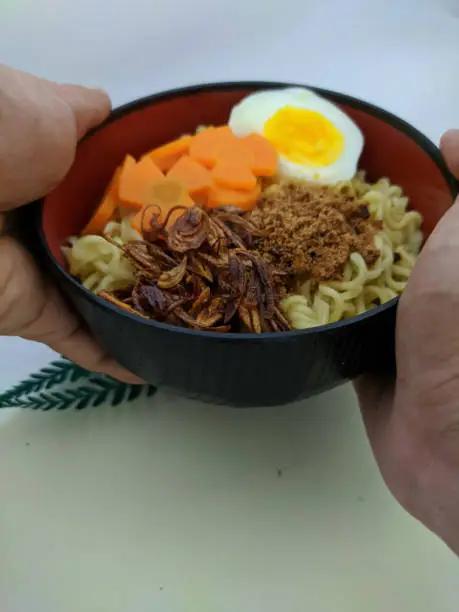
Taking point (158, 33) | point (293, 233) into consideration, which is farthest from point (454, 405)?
point (158, 33)

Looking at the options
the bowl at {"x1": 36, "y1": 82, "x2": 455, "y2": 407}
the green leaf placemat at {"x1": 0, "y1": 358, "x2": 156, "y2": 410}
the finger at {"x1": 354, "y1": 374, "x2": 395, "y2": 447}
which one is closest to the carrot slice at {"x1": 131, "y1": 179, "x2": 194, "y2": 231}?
the bowl at {"x1": 36, "y1": 82, "x2": 455, "y2": 407}

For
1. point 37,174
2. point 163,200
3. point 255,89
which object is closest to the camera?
point 37,174

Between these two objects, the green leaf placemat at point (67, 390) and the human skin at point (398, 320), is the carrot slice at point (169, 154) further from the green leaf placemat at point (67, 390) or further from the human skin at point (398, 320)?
the green leaf placemat at point (67, 390)

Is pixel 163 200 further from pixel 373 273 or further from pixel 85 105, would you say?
pixel 373 273

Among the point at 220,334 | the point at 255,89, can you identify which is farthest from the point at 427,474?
the point at 255,89

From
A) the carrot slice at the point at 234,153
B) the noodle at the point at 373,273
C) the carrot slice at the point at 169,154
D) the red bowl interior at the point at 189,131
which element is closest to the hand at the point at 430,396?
the noodle at the point at 373,273

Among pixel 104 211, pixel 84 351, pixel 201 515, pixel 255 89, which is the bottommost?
pixel 201 515

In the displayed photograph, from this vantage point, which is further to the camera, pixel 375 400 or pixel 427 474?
pixel 375 400
